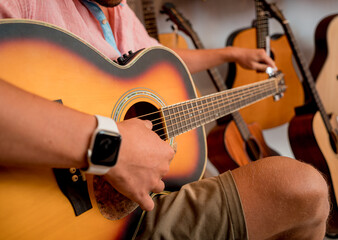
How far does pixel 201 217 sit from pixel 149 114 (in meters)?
0.27

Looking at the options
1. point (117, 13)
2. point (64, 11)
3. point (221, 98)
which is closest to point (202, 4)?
point (117, 13)

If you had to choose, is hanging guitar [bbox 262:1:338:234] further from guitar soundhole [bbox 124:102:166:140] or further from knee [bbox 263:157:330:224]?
guitar soundhole [bbox 124:102:166:140]

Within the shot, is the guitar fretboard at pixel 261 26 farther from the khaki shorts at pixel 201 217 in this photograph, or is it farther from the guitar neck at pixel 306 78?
the khaki shorts at pixel 201 217

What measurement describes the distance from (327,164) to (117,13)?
1.27 m

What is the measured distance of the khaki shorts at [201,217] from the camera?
1.93 feet

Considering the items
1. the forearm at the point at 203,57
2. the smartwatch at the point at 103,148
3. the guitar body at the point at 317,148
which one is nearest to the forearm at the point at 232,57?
the forearm at the point at 203,57

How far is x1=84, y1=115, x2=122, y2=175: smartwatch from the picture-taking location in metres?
0.44

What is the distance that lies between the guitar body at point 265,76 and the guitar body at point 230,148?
25cm

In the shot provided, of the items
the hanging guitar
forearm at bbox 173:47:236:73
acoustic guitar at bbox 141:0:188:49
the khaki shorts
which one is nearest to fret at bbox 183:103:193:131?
the khaki shorts

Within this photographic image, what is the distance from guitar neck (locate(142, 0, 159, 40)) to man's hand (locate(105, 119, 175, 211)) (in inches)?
42.8

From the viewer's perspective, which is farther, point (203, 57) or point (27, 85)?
point (203, 57)

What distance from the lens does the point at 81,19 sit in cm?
73

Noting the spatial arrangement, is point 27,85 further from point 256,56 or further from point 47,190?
point 256,56

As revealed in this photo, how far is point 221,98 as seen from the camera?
34.8 inches
